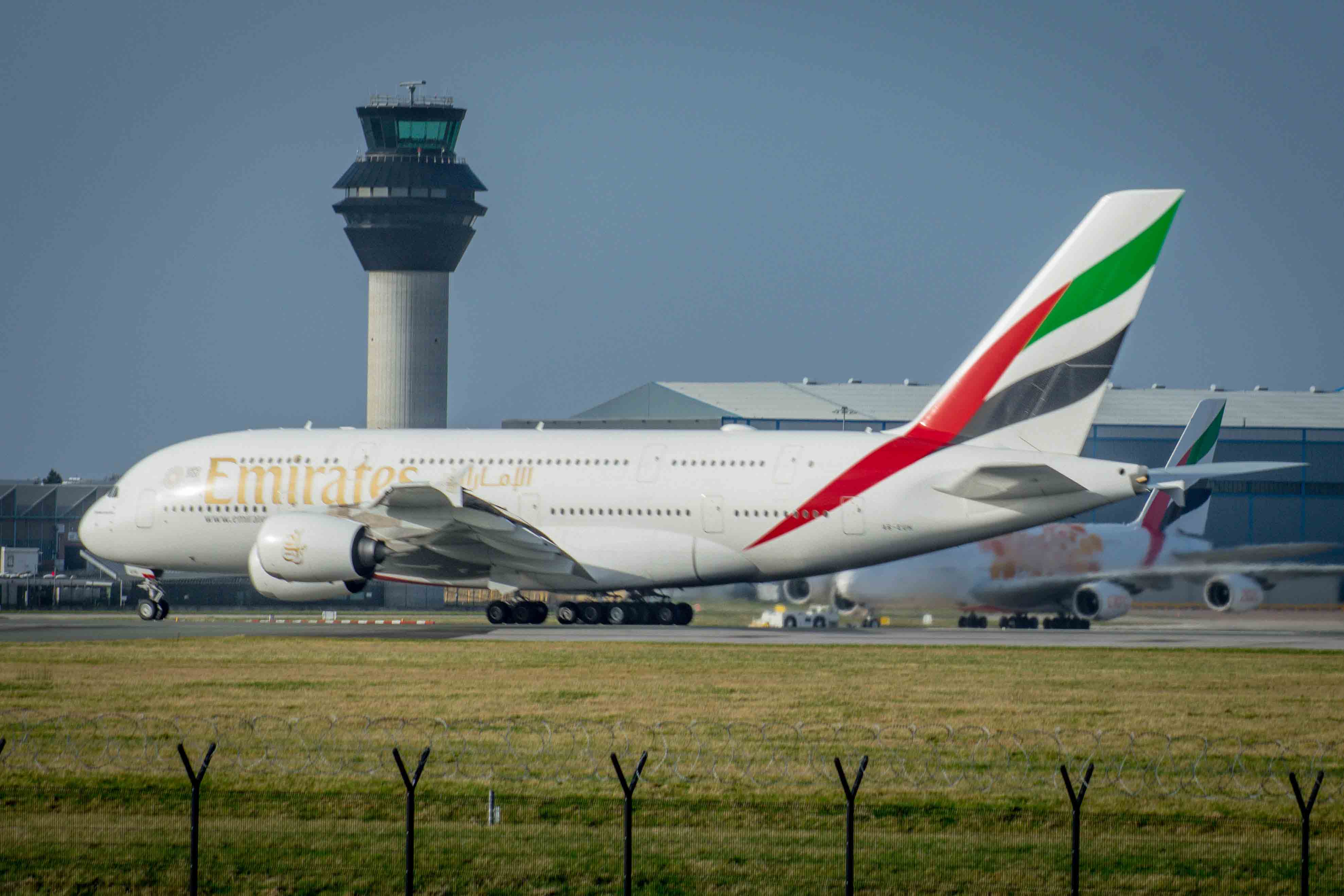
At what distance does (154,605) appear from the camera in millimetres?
47656

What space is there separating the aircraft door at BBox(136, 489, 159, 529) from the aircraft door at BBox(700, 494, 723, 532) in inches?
590

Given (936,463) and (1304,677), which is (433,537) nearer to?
(936,463)

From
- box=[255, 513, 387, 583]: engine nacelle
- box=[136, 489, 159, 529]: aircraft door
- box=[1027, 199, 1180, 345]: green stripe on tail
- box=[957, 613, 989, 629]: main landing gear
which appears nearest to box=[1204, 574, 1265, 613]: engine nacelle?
box=[957, 613, 989, 629]: main landing gear

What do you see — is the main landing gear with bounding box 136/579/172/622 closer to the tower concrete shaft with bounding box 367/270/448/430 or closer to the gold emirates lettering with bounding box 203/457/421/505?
the gold emirates lettering with bounding box 203/457/421/505

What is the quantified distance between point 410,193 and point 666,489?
8107cm

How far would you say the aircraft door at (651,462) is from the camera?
139 ft

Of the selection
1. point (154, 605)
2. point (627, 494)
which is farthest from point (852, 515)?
point (154, 605)

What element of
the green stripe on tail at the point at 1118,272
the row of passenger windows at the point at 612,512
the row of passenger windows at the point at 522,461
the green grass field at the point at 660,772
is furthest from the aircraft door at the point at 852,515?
the green grass field at the point at 660,772

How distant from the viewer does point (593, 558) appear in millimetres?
42438

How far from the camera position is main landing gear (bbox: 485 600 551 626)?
44.5 meters

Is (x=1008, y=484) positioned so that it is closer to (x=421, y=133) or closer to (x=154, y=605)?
(x=154, y=605)

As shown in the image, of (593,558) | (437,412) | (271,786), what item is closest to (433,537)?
(593,558)

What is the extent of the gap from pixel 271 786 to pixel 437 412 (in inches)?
3777

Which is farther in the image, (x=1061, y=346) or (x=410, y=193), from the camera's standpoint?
(x=410, y=193)
